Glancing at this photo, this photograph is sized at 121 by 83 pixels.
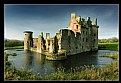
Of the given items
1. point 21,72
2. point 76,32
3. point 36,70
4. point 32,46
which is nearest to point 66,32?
point 76,32

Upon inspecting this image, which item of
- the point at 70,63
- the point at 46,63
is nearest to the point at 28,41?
the point at 46,63

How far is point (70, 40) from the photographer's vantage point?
2680 centimetres

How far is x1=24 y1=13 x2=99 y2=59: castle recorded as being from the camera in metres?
24.8

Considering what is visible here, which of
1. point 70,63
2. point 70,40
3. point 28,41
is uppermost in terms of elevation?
point 70,40

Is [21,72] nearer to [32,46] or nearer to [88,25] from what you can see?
[32,46]

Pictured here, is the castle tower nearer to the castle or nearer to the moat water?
the castle

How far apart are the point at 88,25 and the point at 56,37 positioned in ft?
26.7

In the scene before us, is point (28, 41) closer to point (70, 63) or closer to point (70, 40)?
point (70, 40)

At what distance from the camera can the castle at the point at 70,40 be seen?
24.8m

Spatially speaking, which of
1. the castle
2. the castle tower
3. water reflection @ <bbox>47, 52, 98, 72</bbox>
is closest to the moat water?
water reflection @ <bbox>47, 52, 98, 72</bbox>

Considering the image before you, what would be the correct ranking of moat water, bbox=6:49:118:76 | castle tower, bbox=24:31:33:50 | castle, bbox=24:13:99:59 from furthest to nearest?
castle tower, bbox=24:31:33:50
castle, bbox=24:13:99:59
moat water, bbox=6:49:118:76

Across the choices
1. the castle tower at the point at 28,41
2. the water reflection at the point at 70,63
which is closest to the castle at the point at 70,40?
the castle tower at the point at 28,41

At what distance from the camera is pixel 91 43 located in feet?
92.3

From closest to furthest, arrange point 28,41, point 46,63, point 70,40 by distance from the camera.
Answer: point 46,63
point 70,40
point 28,41
